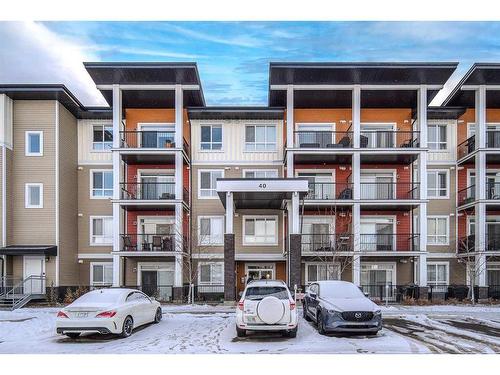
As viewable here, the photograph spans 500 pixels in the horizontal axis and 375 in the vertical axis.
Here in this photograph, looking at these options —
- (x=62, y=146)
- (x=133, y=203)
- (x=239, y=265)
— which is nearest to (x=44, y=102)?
(x=62, y=146)

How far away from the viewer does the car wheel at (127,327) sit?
12.3 m

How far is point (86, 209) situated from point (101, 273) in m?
3.70

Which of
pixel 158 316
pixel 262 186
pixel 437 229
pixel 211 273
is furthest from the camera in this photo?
pixel 437 229

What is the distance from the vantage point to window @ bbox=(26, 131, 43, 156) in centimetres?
2294

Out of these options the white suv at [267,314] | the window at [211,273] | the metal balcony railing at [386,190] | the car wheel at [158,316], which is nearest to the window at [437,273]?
the metal balcony railing at [386,190]

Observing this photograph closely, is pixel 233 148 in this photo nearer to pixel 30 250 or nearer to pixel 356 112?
pixel 356 112

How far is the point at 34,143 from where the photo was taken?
23.1m

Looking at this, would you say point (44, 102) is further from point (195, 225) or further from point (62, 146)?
point (195, 225)

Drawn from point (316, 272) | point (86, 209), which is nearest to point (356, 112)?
point (316, 272)

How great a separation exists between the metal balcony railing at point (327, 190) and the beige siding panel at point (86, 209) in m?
11.3

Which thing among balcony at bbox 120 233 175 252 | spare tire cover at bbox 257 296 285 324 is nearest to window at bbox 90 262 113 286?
balcony at bbox 120 233 175 252

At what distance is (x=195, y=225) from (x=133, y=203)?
3.71m

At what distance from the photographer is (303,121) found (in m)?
25.0

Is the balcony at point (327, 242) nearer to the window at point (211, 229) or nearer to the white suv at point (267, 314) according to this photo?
the window at point (211, 229)
